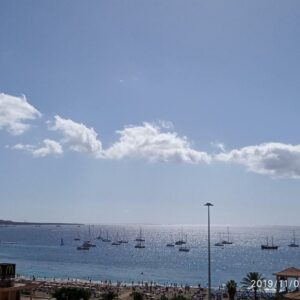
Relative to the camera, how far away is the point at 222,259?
156 m

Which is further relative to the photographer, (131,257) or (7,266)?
(131,257)

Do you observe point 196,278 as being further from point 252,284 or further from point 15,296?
point 15,296


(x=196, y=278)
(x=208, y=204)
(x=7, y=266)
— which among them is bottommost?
(x=196, y=278)

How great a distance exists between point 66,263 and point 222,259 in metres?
53.2

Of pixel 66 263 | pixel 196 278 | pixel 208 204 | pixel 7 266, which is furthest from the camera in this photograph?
pixel 66 263

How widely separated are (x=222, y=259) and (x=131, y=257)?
31555 mm

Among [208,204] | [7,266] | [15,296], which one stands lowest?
[15,296]

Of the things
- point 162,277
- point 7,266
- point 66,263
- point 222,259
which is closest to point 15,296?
point 7,266

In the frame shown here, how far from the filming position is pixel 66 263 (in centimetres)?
13788

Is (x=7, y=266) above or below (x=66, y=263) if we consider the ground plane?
above

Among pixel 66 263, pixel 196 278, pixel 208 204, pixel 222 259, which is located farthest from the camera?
pixel 222 259

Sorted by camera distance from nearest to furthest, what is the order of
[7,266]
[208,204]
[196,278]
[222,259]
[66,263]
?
[7,266], [208,204], [196,278], [66,263], [222,259]

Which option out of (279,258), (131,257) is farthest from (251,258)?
(131,257)

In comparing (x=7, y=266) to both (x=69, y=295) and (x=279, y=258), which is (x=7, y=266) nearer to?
(x=69, y=295)
